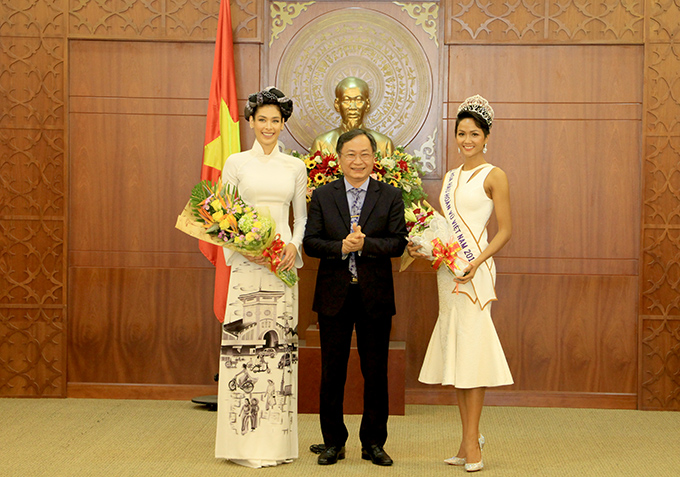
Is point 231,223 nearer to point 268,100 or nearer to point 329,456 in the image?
point 268,100

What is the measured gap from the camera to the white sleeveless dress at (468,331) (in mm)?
3279

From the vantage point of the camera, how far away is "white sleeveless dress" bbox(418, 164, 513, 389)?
328 centimetres

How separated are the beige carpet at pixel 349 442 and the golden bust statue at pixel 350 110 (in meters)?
1.70

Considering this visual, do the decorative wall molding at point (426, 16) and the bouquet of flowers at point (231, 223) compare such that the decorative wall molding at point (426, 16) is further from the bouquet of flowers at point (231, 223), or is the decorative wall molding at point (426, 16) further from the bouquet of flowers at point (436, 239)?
the bouquet of flowers at point (231, 223)

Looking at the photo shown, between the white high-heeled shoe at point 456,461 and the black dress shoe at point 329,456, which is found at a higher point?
the black dress shoe at point 329,456

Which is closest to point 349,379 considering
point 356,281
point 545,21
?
point 356,281

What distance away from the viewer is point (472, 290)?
3.30 meters

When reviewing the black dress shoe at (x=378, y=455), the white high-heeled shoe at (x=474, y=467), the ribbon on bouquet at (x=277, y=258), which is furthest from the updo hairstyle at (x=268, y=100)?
the white high-heeled shoe at (x=474, y=467)

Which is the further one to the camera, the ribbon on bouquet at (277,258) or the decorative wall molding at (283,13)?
the decorative wall molding at (283,13)

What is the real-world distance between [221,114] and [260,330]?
175 cm

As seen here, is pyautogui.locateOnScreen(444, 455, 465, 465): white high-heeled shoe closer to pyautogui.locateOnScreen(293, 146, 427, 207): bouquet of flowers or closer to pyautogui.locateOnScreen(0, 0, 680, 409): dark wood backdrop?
pyautogui.locateOnScreen(0, 0, 680, 409): dark wood backdrop

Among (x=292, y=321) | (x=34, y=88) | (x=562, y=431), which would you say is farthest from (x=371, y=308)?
(x=34, y=88)

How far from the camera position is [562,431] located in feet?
13.5

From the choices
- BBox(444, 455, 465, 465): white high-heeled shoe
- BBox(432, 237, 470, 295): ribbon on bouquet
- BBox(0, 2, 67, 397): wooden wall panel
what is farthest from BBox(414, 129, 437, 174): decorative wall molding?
BBox(0, 2, 67, 397): wooden wall panel
